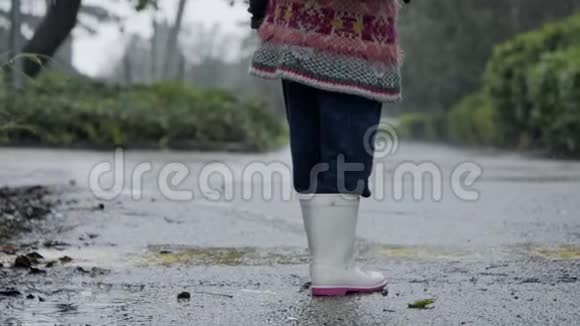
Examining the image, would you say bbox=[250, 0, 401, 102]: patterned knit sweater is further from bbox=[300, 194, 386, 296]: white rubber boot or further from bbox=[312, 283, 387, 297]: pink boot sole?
bbox=[312, 283, 387, 297]: pink boot sole

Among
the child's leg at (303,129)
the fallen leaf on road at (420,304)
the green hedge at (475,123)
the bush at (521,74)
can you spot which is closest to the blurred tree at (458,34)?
the green hedge at (475,123)

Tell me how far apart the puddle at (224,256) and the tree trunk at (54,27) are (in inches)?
83.9

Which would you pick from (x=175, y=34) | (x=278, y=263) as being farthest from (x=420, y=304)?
(x=175, y=34)

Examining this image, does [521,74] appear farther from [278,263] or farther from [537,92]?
[278,263]

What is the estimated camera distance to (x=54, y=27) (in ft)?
19.2

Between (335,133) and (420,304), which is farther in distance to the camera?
(335,133)

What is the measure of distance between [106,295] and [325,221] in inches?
27.8

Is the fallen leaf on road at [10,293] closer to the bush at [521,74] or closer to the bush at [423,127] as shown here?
the bush at [521,74]

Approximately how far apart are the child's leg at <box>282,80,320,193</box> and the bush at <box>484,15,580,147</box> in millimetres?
12964

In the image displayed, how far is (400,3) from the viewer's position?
3346 mm

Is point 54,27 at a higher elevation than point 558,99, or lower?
higher

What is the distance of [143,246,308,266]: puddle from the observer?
3695 millimetres

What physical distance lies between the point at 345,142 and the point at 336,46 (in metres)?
0.30

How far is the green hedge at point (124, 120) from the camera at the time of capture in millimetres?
15000
